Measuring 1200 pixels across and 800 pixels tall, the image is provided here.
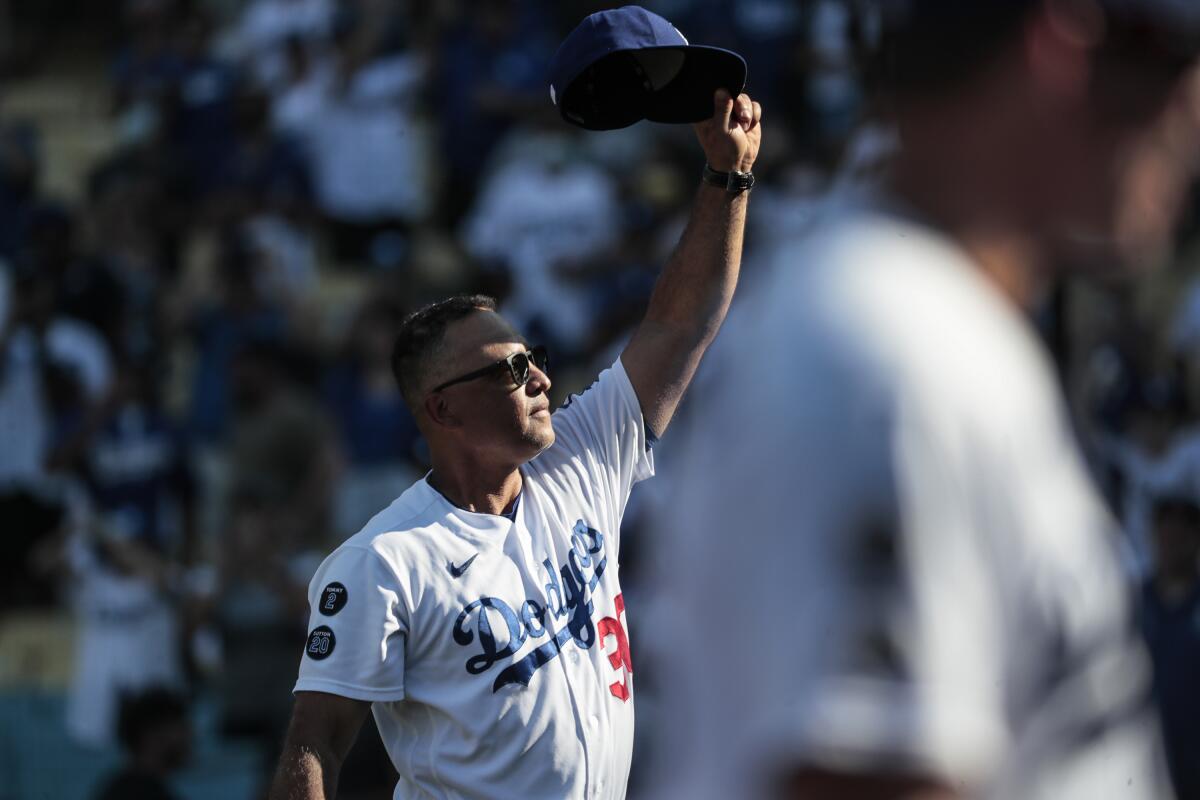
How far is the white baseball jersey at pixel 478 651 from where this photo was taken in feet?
11.0

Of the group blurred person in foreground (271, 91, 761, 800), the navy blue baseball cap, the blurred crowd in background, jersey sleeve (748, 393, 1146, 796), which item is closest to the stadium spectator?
the blurred crowd in background

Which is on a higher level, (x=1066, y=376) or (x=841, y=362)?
(x=841, y=362)

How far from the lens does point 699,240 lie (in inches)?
147

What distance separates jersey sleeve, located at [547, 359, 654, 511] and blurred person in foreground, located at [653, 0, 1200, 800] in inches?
92.3

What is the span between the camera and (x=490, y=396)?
371 cm

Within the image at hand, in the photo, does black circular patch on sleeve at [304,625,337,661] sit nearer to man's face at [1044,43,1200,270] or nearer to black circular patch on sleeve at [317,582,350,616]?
black circular patch on sleeve at [317,582,350,616]

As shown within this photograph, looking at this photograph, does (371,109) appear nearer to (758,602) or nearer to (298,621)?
(298,621)

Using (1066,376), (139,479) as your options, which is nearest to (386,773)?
(139,479)

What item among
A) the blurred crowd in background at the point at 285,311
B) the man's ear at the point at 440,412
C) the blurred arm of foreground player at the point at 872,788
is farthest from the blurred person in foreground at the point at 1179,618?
the blurred arm of foreground player at the point at 872,788

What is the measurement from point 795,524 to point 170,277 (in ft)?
30.3

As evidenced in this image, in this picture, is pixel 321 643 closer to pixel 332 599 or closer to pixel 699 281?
pixel 332 599

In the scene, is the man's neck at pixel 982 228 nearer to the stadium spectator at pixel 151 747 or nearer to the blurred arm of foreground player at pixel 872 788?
the blurred arm of foreground player at pixel 872 788

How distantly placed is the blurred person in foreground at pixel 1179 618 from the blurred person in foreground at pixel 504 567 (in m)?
2.97

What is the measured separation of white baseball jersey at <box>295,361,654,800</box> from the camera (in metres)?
3.36
